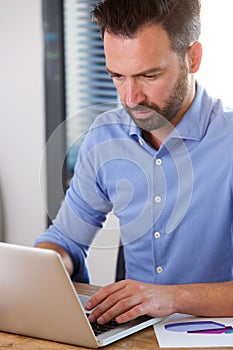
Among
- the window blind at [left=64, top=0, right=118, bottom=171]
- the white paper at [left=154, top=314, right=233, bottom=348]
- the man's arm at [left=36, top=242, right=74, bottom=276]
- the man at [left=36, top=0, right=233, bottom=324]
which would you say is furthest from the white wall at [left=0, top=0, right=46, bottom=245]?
the white paper at [left=154, top=314, right=233, bottom=348]

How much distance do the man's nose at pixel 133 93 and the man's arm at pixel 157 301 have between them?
487mm

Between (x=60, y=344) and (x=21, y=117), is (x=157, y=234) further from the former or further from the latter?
(x=21, y=117)

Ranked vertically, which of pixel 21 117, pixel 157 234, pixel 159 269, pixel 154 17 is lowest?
pixel 159 269

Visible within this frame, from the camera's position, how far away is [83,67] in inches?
152

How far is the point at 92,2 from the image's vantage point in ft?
12.3

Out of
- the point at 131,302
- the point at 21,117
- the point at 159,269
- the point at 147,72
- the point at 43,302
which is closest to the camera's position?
the point at 43,302

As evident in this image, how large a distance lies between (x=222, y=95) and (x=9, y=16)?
1.21 metres

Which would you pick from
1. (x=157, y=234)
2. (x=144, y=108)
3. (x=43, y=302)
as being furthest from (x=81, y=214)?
(x=43, y=302)

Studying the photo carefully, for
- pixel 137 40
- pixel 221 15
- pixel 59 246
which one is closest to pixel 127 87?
pixel 137 40

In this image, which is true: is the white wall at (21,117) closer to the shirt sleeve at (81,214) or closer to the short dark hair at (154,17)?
the shirt sleeve at (81,214)

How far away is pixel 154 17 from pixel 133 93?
21 centimetres

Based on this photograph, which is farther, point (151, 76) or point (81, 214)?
point (81, 214)

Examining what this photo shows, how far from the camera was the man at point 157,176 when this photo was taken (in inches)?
76.0

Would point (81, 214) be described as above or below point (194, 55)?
below
